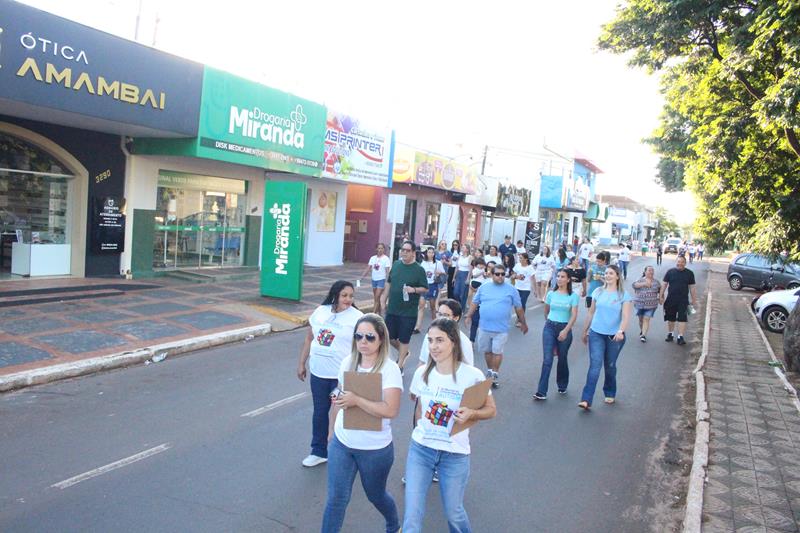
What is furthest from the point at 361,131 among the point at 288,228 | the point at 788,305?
the point at 788,305

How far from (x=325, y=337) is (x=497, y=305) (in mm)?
3370

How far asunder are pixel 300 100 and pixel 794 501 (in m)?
15.6

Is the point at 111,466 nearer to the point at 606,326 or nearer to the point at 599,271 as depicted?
the point at 606,326

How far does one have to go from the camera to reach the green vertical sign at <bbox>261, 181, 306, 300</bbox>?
14.0m

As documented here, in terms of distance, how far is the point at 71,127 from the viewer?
13.9 metres

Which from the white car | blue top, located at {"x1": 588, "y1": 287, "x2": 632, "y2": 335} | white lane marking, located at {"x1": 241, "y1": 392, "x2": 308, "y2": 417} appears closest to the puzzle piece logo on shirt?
white lane marking, located at {"x1": 241, "y1": 392, "x2": 308, "y2": 417}

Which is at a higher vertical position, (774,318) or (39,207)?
(39,207)

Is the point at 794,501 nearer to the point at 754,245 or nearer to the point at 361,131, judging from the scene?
the point at 754,245

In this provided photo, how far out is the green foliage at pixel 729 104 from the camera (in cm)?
1062

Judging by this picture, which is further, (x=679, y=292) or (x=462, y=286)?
(x=462, y=286)

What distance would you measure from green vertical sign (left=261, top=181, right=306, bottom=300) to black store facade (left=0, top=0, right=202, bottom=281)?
2.61 meters

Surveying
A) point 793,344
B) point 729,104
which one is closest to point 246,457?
point 793,344

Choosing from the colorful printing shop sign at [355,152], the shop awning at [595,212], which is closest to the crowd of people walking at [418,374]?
the colorful printing shop sign at [355,152]

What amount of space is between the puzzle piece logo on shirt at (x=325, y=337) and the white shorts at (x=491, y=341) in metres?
3.29
